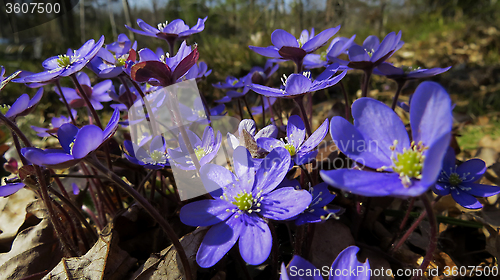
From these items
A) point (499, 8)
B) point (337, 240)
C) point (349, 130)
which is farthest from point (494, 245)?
point (499, 8)

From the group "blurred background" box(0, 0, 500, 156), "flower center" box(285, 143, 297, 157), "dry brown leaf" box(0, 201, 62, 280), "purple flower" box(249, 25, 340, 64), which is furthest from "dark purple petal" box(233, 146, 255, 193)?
"blurred background" box(0, 0, 500, 156)

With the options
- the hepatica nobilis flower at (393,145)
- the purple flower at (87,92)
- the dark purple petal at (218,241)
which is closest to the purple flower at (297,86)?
the hepatica nobilis flower at (393,145)

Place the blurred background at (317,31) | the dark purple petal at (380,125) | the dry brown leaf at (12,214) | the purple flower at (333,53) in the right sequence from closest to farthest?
the dark purple petal at (380,125) < the purple flower at (333,53) < the dry brown leaf at (12,214) < the blurred background at (317,31)

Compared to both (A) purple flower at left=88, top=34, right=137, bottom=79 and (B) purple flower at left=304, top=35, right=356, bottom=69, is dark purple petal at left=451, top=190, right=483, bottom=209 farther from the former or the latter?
(A) purple flower at left=88, top=34, right=137, bottom=79

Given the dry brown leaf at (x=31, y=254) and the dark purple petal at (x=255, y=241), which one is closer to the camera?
the dark purple petal at (x=255, y=241)

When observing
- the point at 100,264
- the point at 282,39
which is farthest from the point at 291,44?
the point at 100,264

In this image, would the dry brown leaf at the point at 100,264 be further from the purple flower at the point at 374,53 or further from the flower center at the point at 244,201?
the purple flower at the point at 374,53

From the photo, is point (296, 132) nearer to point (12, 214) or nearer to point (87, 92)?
point (87, 92)
